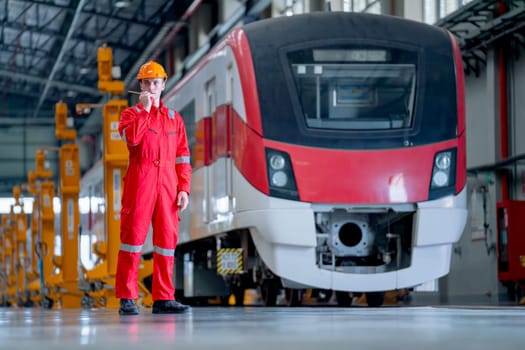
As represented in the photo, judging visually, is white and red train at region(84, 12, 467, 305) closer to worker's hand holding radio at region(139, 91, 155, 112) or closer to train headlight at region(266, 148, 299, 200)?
train headlight at region(266, 148, 299, 200)

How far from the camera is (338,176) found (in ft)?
31.8

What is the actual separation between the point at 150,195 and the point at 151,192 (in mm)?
19

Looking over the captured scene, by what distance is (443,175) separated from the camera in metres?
9.91

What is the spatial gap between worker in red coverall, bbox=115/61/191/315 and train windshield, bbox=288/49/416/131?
3.01 meters

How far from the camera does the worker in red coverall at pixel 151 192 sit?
693 centimetres

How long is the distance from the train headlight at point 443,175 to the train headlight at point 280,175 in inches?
47.6

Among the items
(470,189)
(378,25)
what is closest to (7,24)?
(470,189)

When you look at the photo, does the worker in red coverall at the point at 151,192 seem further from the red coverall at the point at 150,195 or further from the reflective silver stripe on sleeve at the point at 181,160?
the reflective silver stripe on sleeve at the point at 181,160

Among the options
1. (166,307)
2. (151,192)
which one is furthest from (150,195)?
(166,307)

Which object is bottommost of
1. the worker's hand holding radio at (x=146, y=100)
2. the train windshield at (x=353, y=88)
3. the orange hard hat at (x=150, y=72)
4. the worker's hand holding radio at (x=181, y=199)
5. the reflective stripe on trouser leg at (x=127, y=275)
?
the reflective stripe on trouser leg at (x=127, y=275)

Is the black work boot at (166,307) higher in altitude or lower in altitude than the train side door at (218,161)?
lower

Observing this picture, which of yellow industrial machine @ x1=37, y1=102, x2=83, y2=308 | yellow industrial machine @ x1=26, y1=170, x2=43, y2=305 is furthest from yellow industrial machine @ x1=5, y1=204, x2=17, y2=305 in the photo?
yellow industrial machine @ x1=37, y1=102, x2=83, y2=308

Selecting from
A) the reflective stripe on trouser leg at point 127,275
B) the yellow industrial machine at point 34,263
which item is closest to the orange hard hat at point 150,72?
the reflective stripe on trouser leg at point 127,275

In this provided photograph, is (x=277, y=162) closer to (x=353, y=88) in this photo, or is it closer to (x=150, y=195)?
(x=353, y=88)
